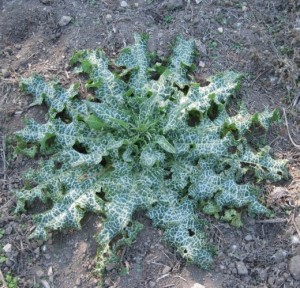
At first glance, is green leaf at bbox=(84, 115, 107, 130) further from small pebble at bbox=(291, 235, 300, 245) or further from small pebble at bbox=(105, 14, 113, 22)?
small pebble at bbox=(291, 235, 300, 245)

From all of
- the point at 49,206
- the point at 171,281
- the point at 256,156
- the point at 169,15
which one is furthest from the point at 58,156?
the point at 169,15

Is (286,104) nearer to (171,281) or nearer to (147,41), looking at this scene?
(147,41)

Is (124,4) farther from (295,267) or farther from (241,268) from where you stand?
(295,267)

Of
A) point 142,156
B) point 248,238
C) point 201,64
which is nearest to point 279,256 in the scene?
point 248,238

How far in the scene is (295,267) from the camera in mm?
3424

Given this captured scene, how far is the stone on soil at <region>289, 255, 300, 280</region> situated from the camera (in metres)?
3.41

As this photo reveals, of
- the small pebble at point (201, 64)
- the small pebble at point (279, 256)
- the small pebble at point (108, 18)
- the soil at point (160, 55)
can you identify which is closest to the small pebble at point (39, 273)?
the soil at point (160, 55)

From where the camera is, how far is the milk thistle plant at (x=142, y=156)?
351 centimetres

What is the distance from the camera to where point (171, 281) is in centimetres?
338

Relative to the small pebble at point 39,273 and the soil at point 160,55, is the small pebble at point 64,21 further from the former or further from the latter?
the small pebble at point 39,273

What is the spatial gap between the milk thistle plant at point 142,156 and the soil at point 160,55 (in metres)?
0.11

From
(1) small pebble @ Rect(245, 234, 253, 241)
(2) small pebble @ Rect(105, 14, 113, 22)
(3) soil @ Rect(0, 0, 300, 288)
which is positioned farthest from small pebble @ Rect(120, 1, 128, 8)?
(1) small pebble @ Rect(245, 234, 253, 241)

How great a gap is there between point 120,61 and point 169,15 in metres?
0.78

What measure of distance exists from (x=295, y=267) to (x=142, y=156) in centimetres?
122
